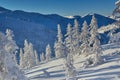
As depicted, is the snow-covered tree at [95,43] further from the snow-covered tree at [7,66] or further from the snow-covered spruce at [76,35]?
the snow-covered tree at [7,66]

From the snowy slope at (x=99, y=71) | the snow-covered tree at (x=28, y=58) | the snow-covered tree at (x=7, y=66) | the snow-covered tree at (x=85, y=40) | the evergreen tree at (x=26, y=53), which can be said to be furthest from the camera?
the snow-covered tree at (x=28, y=58)

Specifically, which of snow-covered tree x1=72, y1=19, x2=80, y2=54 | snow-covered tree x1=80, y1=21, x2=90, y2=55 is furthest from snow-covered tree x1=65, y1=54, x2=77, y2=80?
snow-covered tree x1=72, y1=19, x2=80, y2=54

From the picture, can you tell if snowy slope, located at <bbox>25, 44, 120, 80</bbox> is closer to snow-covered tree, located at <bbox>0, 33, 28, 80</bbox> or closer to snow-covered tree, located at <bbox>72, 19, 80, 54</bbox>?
snow-covered tree, located at <bbox>72, 19, 80, 54</bbox>

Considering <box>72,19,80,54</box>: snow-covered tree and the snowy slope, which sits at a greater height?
<box>72,19,80,54</box>: snow-covered tree

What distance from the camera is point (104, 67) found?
68.2 m

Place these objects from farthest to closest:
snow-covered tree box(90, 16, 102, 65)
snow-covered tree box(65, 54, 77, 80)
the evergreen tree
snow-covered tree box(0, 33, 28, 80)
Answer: the evergreen tree < snow-covered tree box(90, 16, 102, 65) < snow-covered tree box(65, 54, 77, 80) < snow-covered tree box(0, 33, 28, 80)

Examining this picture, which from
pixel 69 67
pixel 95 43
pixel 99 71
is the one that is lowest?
pixel 99 71

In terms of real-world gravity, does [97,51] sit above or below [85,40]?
below

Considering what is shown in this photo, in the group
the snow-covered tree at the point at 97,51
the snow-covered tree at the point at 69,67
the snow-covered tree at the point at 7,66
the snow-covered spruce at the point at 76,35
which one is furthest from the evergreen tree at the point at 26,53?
the snow-covered tree at the point at 7,66

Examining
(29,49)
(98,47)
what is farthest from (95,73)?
(29,49)

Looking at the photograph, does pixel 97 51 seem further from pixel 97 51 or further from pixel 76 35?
pixel 76 35

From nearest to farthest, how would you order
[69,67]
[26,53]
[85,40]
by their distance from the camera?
[69,67] < [85,40] < [26,53]

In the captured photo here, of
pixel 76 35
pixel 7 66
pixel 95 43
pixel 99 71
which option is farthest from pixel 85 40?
pixel 7 66

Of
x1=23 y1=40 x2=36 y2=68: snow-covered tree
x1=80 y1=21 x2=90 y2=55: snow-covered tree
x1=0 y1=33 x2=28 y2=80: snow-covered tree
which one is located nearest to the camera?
x1=0 y1=33 x2=28 y2=80: snow-covered tree
